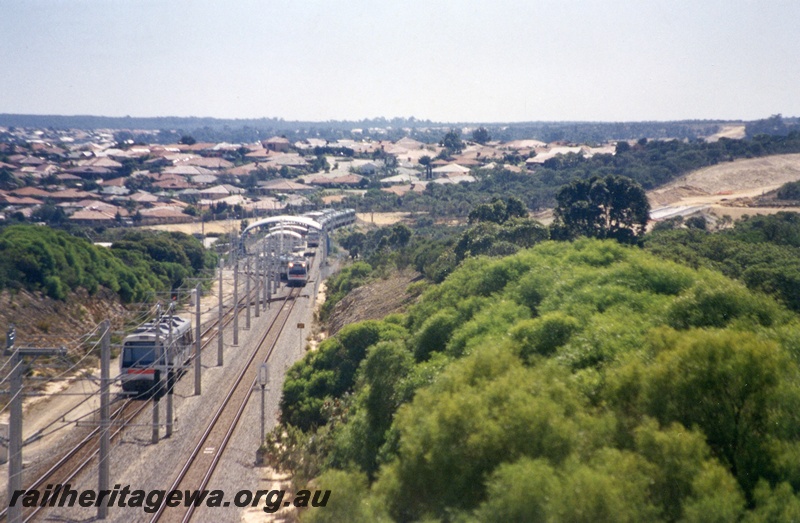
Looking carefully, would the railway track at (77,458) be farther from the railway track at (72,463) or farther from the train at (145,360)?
the train at (145,360)

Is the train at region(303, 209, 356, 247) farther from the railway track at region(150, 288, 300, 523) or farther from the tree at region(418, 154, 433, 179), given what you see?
the tree at region(418, 154, 433, 179)

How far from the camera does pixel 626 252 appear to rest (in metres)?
18.5

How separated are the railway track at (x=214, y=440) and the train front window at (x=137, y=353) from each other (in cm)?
209

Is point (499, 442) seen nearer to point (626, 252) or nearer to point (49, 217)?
point (626, 252)

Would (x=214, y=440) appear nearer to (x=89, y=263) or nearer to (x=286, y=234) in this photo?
(x=89, y=263)

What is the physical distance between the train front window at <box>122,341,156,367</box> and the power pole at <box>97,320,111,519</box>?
237 inches

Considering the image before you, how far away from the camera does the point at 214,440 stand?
16172 mm

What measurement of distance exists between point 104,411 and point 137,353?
6599mm

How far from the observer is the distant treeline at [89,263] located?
2748 cm

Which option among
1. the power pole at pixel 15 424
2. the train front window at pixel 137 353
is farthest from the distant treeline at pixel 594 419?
the train front window at pixel 137 353

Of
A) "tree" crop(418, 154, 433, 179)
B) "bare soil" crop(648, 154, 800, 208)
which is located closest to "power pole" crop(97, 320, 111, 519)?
"bare soil" crop(648, 154, 800, 208)

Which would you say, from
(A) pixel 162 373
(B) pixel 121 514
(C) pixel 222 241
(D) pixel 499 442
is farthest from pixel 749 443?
(C) pixel 222 241

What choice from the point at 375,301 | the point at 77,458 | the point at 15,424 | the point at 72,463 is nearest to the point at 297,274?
the point at 375,301

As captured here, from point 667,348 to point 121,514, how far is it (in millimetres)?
8820
